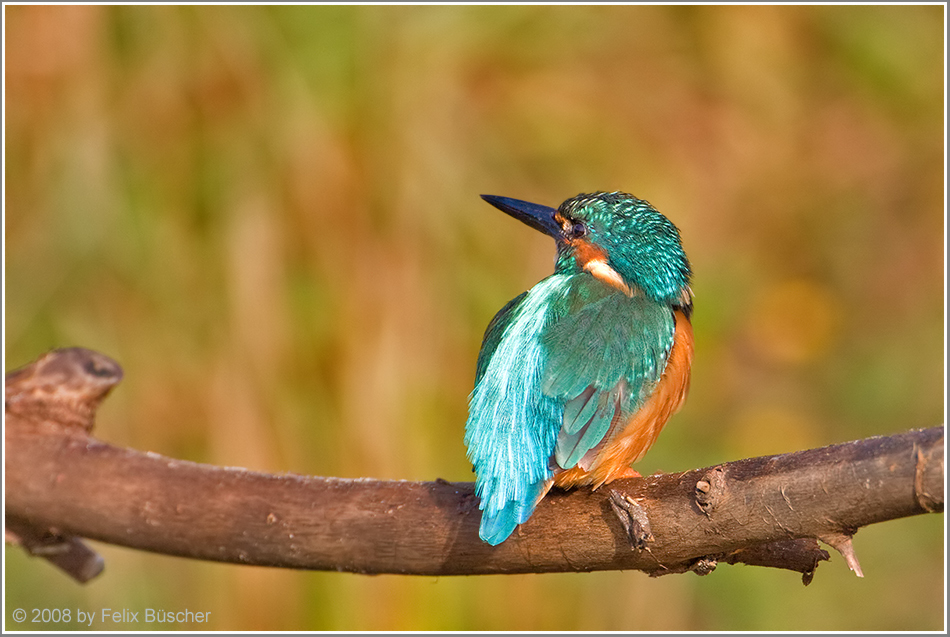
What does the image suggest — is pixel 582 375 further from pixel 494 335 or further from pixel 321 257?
pixel 321 257

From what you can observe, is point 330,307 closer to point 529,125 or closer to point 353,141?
point 353,141

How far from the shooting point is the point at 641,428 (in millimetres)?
1819

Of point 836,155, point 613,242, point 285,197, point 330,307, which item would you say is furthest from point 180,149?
point 836,155

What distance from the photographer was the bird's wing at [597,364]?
1716mm

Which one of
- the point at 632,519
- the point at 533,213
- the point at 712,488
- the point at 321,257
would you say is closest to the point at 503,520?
the point at 632,519

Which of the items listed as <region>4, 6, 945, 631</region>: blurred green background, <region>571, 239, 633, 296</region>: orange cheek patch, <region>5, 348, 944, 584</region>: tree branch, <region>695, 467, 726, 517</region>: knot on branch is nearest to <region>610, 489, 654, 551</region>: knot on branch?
<region>5, 348, 944, 584</region>: tree branch

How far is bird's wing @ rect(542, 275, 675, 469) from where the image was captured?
172cm

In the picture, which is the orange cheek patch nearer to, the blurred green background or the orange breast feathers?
the orange breast feathers

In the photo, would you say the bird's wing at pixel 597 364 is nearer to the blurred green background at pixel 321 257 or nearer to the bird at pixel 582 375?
the bird at pixel 582 375

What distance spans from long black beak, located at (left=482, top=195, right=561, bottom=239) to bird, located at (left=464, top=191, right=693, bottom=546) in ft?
0.58

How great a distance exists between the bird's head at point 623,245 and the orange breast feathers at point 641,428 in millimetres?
87

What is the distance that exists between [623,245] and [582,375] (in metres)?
0.42

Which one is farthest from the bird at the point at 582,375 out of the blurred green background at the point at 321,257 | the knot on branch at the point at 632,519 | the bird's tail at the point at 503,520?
the blurred green background at the point at 321,257

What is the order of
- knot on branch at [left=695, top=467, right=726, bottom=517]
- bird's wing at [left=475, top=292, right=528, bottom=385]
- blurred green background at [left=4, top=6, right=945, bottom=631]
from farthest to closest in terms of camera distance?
blurred green background at [left=4, top=6, right=945, bottom=631]
bird's wing at [left=475, top=292, right=528, bottom=385]
knot on branch at [left=695, top=467, right=726, bottom=517]
